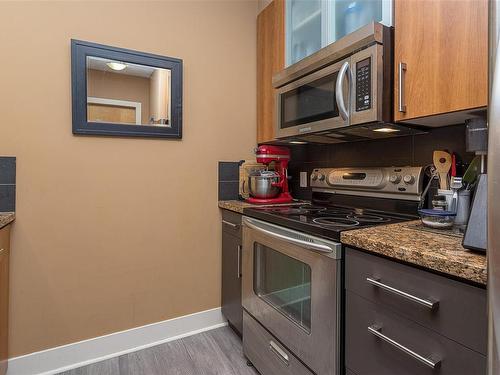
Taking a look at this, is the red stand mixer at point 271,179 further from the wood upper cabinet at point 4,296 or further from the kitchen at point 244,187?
the wood upper cabinet at point 4,296

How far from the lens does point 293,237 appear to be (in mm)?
Result: 1295

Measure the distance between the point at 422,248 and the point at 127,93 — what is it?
5.68 feet

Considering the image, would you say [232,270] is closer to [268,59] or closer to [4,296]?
[4,296]

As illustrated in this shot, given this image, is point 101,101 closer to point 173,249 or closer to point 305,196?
point 173,249

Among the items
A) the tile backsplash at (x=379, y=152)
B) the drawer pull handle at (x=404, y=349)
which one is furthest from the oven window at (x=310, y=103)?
the drawer pull handle at (x=404, y=349)

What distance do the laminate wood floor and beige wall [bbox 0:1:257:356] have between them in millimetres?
183

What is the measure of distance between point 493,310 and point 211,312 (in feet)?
6.22

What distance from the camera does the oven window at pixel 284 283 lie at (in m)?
1.30

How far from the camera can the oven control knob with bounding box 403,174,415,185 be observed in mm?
1424

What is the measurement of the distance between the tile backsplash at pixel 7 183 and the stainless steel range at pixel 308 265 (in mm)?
1230

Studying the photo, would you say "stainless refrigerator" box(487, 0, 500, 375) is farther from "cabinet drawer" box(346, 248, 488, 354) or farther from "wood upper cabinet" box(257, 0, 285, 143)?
"wood upper cabinet" box(257, 0, 285, 143)

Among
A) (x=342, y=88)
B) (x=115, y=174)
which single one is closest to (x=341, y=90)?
(x=342, y=88)

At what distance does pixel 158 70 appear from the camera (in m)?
1.89

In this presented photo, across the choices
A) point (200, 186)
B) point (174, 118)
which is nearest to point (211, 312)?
point (200, 186)
